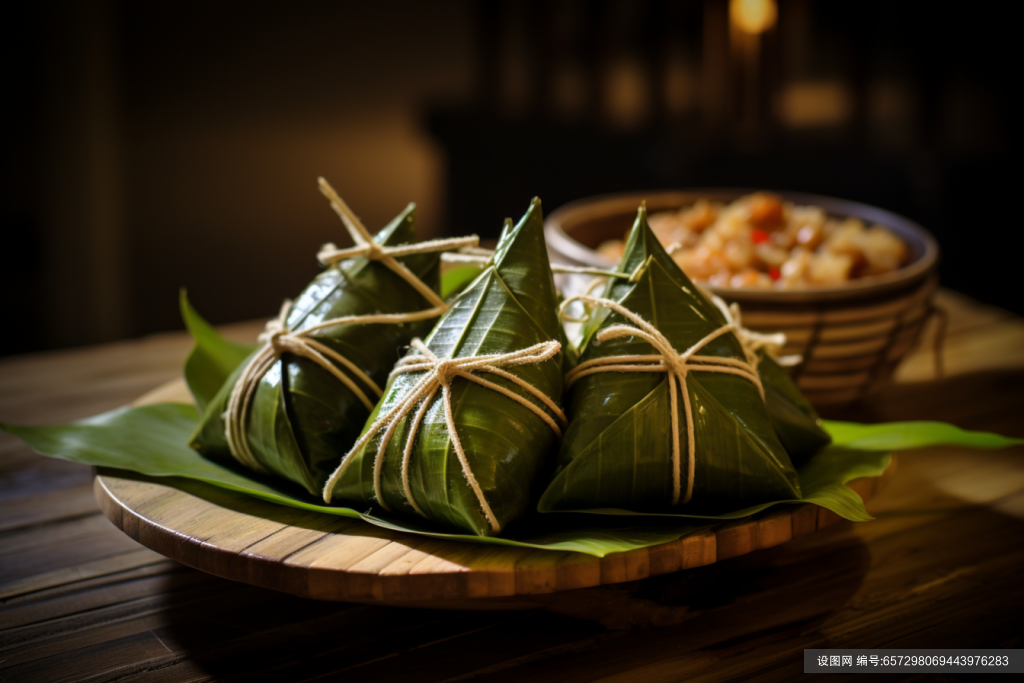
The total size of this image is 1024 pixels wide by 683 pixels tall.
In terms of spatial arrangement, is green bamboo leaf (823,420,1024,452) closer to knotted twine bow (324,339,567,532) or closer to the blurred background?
knotted twine bow (324,339,567,532)

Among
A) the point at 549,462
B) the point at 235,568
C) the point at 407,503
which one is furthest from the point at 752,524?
the point at 235,568

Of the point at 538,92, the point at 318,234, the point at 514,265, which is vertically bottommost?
the point at 318,234

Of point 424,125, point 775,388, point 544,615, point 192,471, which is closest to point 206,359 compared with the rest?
point 192,471

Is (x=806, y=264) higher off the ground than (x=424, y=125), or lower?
lower

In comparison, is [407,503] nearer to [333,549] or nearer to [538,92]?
[333,549]

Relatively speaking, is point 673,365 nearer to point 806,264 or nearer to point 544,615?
point 544,615

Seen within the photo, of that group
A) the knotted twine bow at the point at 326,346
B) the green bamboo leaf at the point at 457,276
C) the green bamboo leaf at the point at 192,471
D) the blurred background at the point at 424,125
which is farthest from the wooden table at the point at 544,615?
the blurred background at the point at 424,125
